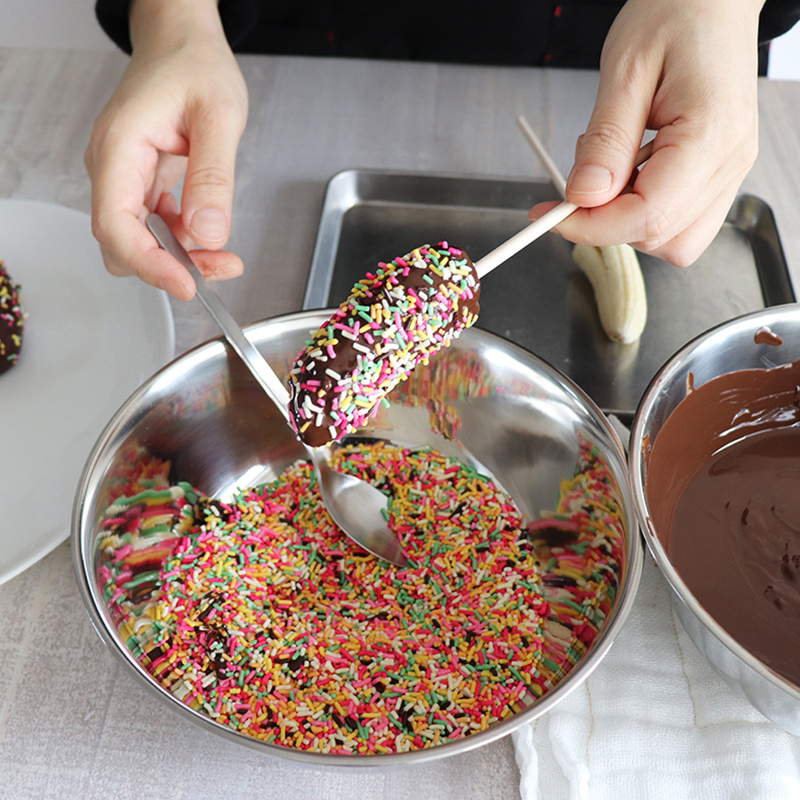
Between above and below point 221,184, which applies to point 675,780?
below

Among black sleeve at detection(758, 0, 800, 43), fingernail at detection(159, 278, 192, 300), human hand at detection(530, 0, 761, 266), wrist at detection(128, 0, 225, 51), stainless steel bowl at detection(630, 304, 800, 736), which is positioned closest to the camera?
stainless steel bowl at detection(630, 304, 800, 736)

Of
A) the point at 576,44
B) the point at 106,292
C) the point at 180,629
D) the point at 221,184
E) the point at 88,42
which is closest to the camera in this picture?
the point at 180,629

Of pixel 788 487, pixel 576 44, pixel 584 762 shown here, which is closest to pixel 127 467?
pixel 584 762

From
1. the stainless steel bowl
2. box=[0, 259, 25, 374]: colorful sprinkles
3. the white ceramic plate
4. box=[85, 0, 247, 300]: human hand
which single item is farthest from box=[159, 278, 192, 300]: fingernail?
the stainless steel bowl

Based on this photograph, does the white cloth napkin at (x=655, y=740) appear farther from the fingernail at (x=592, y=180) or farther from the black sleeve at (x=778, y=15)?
the black sleeve at (x=778, y=15)

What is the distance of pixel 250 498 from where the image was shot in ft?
3.81

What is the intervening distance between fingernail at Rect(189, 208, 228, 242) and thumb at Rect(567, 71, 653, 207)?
1.74 ft

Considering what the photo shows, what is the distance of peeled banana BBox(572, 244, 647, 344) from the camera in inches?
54.8

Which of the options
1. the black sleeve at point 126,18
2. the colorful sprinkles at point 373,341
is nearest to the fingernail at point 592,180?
the colorful sprinkles at point 373,341

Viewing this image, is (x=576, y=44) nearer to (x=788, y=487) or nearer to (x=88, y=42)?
(x=788, y=487)

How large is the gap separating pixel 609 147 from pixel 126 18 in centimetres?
109

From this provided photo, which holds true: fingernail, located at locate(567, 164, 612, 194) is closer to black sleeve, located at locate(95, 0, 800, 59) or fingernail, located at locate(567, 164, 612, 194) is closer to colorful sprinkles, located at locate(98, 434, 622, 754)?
colorful sprinkles, located at locate(98, 434, 622, 754)

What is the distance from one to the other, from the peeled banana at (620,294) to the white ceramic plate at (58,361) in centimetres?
82

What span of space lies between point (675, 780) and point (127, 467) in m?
0.82
